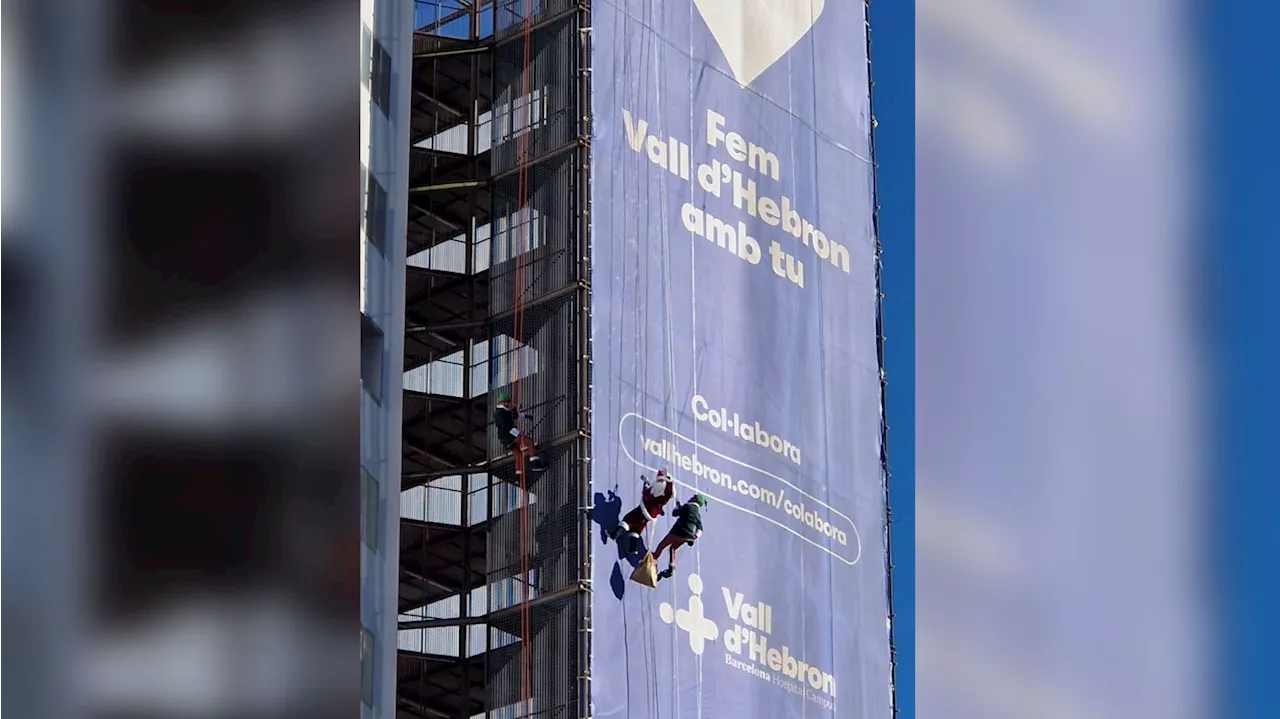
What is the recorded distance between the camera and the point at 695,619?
20.8m

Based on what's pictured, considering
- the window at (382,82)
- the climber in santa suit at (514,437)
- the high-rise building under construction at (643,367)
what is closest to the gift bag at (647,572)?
the high-rise building under construction at (643,367)

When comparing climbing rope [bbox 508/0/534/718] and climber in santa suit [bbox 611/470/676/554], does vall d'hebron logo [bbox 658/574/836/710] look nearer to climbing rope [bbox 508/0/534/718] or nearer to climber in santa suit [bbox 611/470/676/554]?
climber in santa suit [bbox 611/470/676/554]

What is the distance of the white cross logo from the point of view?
2048 cm

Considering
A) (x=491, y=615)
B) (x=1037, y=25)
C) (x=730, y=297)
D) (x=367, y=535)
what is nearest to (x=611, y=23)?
(x=730, y=297)

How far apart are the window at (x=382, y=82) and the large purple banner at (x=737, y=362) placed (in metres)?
13.1

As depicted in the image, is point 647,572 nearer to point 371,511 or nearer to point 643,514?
point 643,514

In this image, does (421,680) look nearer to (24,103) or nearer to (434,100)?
(434,100)

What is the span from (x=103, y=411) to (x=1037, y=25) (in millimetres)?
716

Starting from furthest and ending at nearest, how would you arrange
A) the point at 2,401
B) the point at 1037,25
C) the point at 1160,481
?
the point at 1037,25, the point at 1160,481, the point at 2,401

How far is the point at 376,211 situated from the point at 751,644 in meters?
15.4

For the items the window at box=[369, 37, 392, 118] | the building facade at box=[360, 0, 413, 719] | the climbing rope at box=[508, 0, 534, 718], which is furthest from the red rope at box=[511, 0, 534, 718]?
the window at box=[369, 37, 392, 118]

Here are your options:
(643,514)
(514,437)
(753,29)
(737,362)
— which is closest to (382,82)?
(643,514)

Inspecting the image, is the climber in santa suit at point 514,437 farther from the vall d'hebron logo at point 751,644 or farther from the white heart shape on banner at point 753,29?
the white heart shape on banner at point 753,29

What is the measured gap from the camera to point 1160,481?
99 centimetres
